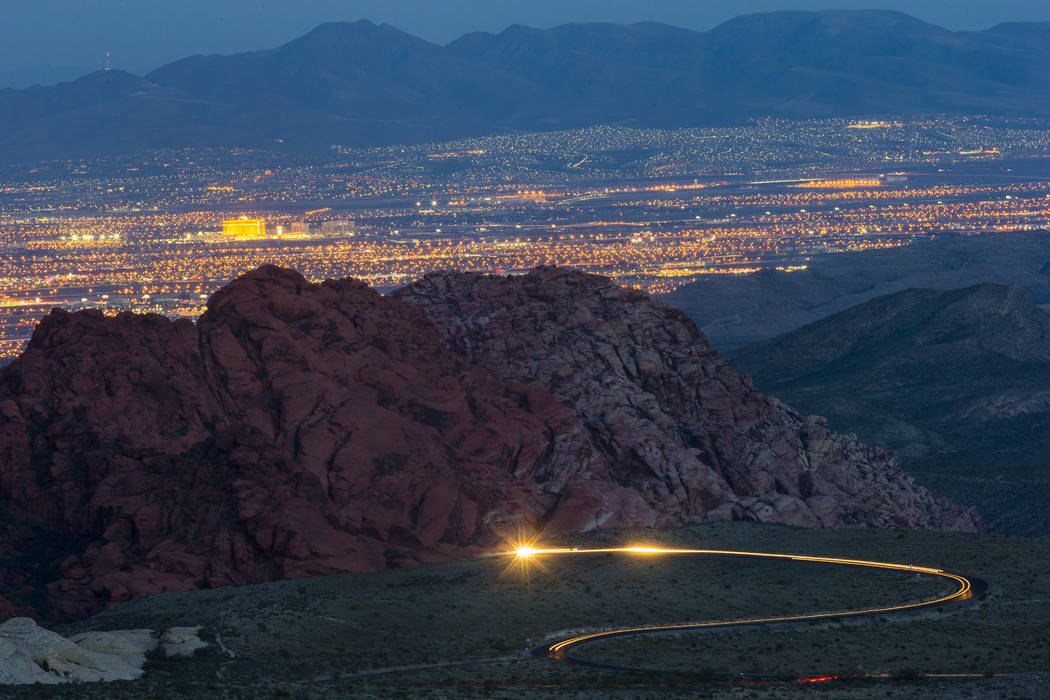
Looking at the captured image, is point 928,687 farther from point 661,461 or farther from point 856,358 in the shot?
point 856,358

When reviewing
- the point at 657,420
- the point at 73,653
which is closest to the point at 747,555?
the point at 657,420

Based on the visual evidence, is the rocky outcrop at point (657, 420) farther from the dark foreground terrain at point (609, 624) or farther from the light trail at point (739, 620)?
the dark foreground terrain at point (609, 624)

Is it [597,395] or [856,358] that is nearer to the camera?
[597,395]

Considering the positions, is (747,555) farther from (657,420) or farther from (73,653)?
(73,653)

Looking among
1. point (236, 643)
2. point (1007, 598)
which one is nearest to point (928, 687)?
point (1007, 598)

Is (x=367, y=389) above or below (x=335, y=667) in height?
above

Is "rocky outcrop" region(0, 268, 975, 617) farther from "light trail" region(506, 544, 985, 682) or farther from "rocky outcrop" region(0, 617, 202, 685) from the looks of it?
"rocky outcrop" region(0, 617, 202, 685)

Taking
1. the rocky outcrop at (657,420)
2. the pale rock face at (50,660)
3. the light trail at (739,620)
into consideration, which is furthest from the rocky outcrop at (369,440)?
the pale rock face at (50,660)
